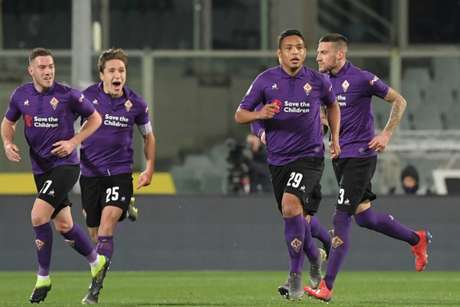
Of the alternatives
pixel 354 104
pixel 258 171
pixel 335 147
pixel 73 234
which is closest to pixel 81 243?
pixel 73 234

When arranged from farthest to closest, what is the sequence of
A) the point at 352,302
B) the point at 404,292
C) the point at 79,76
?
the point at 79,76
the point at 404,292
the point at 352,302

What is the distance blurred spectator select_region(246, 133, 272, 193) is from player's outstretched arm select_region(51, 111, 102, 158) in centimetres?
Result: 883

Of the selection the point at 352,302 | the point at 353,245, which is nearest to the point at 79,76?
the point at 353,245

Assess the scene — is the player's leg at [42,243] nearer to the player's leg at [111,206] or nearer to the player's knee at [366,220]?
the player's leg at [111,206]

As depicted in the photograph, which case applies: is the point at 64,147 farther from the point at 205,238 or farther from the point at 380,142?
the point at 205,238

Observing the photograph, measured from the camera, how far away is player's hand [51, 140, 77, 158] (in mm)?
13758

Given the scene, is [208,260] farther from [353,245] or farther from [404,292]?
[404,292]

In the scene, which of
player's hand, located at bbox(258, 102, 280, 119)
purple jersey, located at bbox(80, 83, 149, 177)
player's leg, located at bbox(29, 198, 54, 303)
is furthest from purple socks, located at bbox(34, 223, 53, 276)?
player's hand, located at bbox(258, 102, 280, 119)

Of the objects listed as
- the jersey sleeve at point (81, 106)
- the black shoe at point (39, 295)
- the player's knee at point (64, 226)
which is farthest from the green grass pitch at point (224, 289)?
the jersey sleeve at point (81, 106)

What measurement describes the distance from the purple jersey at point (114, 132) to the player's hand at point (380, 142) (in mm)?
2100

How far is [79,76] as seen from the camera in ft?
73.3

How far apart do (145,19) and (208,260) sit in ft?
23.5

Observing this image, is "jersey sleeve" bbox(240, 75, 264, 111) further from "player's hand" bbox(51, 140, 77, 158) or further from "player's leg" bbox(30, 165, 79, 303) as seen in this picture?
"player's leg" bbox(30, 165, 79, 303)

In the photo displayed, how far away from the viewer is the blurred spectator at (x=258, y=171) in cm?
2277
